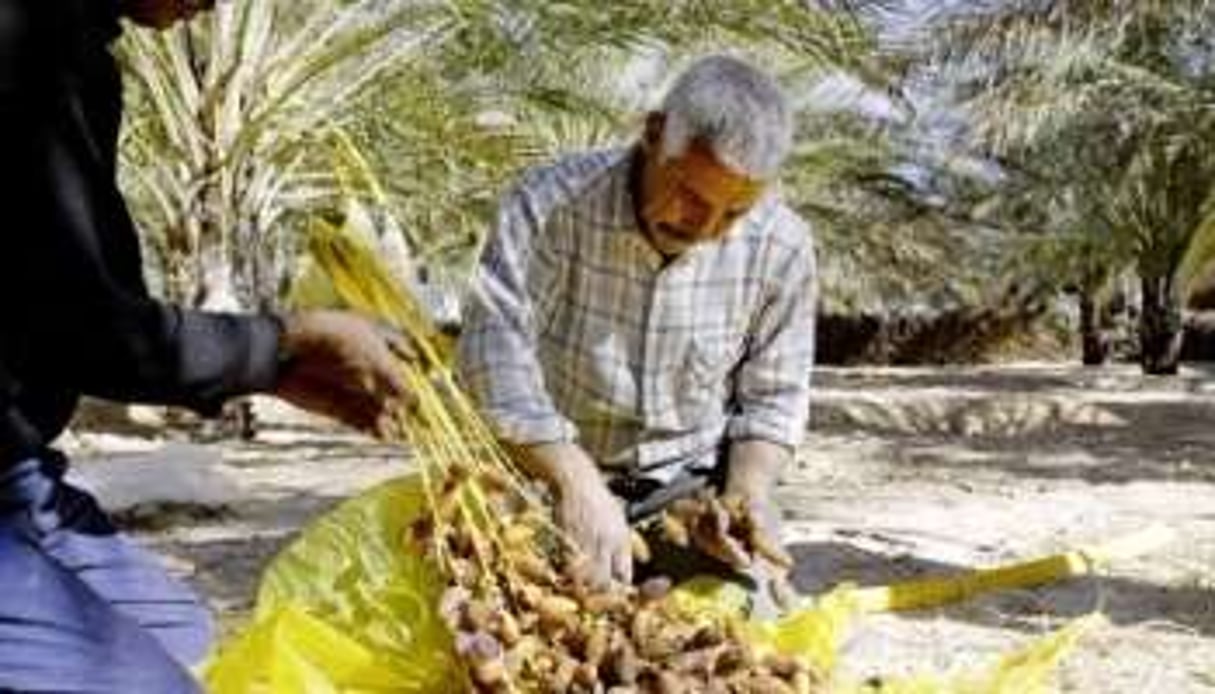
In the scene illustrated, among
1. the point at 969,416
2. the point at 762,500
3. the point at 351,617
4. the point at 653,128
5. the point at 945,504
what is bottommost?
the point at 969,416

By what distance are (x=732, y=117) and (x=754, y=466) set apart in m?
0.60

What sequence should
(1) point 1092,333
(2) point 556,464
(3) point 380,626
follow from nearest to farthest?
1. (3) point 380,626
2. (2) point 556,464
3. (1) point 1092,333

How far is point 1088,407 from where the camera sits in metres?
13.9

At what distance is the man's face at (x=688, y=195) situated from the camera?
2785 mm

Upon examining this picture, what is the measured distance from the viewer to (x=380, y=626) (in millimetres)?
2705

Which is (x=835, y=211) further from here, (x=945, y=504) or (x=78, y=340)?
(x=78, y=340)

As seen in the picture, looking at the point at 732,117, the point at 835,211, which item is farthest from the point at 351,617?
the point at 835,211

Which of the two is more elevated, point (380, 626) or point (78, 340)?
point (78, 340)

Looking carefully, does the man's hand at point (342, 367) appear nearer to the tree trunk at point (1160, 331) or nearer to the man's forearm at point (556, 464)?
the man's forearm at point (556, 464)

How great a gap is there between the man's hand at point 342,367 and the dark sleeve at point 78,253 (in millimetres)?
79

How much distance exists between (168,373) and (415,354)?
45 cm

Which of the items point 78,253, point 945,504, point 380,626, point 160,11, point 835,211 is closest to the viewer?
point 78,253

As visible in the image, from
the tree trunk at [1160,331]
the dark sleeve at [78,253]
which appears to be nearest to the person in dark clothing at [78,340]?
the dark sleeve at [78,253]

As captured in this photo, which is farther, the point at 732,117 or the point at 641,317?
the point at 641,317
